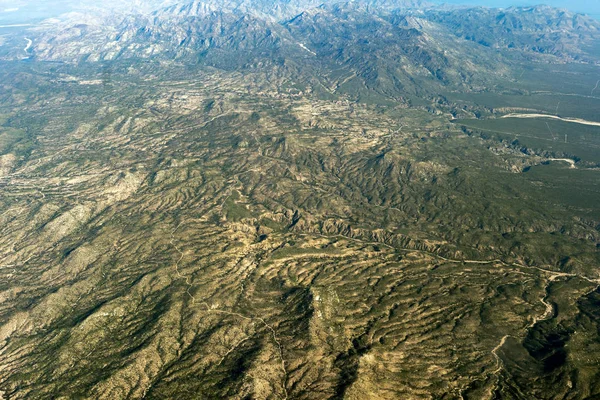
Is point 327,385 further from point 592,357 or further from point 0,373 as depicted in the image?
point 0,373

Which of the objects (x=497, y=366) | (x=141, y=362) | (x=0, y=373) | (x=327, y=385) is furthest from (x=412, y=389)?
(x=0, y=373)

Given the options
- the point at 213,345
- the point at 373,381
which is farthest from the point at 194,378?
the point at 373,381

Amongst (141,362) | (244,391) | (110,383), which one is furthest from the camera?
(141,362)

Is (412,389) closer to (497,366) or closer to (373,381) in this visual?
(373,381)

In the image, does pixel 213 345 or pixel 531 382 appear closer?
pixel 531 382

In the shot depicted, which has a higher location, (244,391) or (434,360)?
(244,391)

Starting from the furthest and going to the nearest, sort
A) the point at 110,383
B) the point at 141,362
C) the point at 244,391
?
the point at 141,362 < the point at 110,383 < the point at 244,391

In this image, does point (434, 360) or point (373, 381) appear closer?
point (373, 381)

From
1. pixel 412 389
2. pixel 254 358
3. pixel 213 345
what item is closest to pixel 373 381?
pixel 412 389

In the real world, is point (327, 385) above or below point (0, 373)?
above
